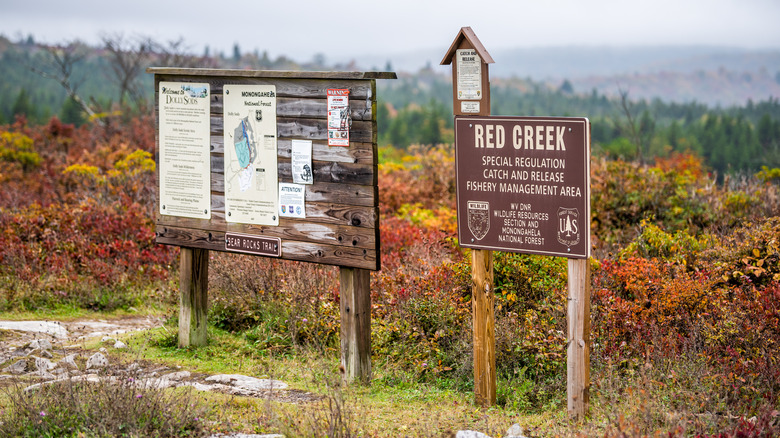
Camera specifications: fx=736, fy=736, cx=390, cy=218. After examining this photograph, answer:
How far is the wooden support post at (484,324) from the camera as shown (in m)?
5.37

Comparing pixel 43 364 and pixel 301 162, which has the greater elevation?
pixel 301 162

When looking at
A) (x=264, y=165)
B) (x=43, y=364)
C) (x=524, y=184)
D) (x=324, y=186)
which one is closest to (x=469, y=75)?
(x=524, y=184)

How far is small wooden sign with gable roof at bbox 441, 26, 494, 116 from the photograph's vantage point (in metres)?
5.24

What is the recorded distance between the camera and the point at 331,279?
8008 mm

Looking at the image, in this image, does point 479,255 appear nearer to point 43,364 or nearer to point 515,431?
point 515,431

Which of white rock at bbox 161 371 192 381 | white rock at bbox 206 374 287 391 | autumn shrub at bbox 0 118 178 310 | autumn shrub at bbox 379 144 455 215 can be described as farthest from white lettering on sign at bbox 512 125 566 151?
autumn shrub at bbox 379 144 455 215

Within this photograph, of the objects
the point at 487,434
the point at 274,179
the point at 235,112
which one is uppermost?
the point at 235,112

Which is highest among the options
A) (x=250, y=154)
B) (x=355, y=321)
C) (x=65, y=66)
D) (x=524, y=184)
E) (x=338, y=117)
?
(x=65, y=66)

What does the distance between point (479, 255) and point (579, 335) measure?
2.99ft

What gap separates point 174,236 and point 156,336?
116 cm

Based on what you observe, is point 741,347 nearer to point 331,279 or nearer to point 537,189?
point 537,189

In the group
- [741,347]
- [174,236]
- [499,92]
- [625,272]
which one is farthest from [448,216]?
[499,92]

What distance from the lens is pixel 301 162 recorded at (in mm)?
5988

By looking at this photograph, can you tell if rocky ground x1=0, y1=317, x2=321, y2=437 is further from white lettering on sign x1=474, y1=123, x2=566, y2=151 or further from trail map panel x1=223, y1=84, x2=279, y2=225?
white lettering on sign x1=474, y1=123, x2=566, y2=151
